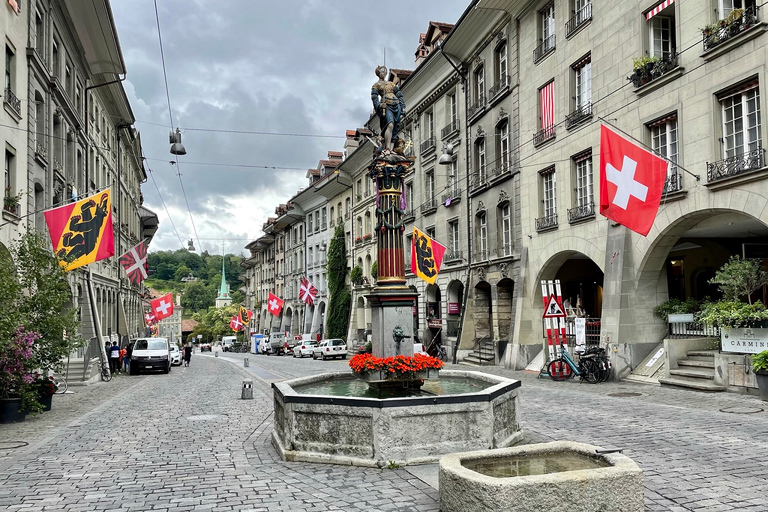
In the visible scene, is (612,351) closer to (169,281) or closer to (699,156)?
(699,156)

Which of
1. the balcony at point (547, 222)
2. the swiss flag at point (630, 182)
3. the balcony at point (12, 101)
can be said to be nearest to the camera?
the swiss flag at point (630, 182)

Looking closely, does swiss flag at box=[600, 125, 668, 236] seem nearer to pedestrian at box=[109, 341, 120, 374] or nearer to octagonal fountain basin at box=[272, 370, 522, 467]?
octagonal fountain basin at box=[272, 370, 522, 467]

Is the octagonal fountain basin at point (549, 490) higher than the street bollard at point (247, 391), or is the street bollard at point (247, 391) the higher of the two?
the octagonal fountain basin at point (549, 490)

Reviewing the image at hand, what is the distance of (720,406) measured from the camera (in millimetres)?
13406

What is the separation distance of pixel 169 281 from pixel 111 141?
5231 inches

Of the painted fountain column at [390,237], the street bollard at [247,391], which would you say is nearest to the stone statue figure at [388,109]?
the painted fountain column at [390,237]

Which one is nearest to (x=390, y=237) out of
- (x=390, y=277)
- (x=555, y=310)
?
(x=390, y=277)

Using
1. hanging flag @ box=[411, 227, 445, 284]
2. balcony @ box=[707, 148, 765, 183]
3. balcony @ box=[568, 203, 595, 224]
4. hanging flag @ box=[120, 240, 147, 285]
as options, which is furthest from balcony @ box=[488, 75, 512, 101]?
hanging flag @ box=[120, 240, 147, 285]

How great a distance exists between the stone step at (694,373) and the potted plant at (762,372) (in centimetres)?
205

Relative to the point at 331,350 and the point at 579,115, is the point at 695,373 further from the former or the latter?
the point at 331,350

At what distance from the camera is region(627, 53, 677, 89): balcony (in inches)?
712

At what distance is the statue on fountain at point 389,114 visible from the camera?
1274 cm

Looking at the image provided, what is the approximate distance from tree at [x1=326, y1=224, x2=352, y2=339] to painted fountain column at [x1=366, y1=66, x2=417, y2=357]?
39.5m

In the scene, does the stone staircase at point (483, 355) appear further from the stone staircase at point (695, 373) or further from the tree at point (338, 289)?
the tree at point (338, 289)
